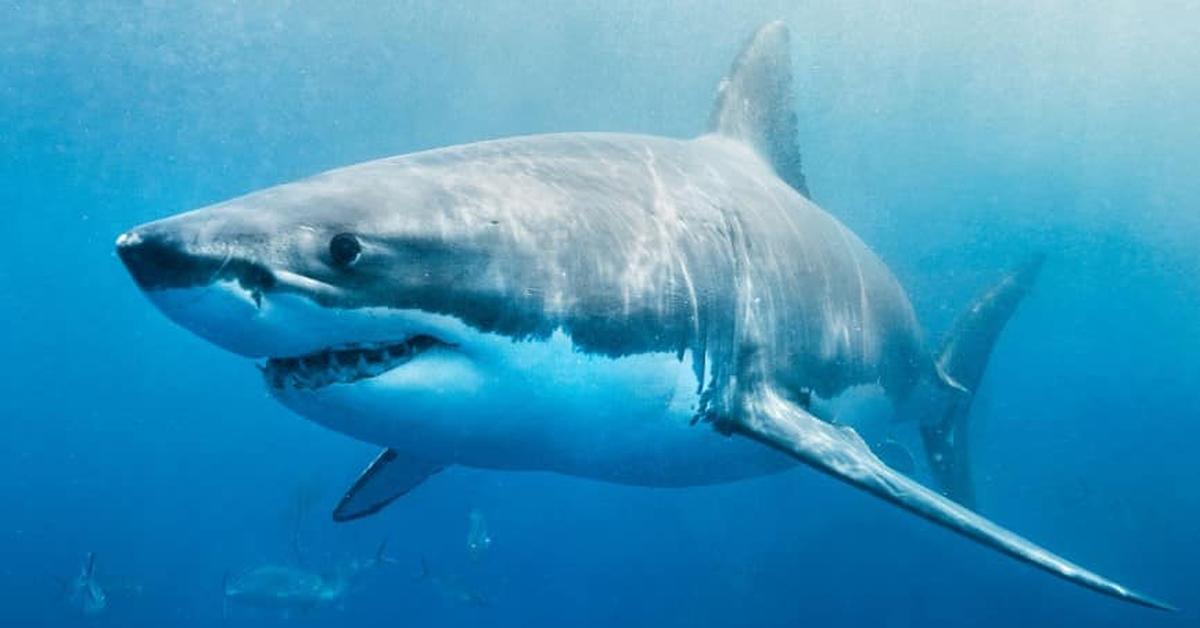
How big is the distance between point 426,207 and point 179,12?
2991 centimetres

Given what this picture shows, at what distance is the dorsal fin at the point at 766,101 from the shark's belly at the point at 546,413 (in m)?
2.63

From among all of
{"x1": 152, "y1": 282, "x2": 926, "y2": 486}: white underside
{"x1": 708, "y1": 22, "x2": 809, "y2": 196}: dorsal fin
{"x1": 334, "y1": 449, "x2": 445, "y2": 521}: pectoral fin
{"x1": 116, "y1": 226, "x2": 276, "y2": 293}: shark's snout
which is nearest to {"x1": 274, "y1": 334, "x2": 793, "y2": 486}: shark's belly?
{"x1": 152, "y1": 282, "x2": 926, "y2": 486}: white underside

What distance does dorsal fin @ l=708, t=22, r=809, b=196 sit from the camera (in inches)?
229

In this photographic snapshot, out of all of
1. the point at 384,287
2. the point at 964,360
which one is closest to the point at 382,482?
the point at 384,287

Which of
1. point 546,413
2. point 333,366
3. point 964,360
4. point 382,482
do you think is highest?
point 333,366

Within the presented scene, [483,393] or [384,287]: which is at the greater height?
[384,287]

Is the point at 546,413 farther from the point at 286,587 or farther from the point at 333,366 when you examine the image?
the point at 286,587

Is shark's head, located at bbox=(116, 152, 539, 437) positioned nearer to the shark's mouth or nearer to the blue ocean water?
the shark's mouth

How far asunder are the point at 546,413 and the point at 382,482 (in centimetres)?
205

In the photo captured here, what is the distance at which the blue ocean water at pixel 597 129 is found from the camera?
23109 mm

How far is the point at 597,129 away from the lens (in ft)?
125

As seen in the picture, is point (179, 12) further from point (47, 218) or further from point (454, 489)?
point (47, 218)

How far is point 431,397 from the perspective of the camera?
8.35ft

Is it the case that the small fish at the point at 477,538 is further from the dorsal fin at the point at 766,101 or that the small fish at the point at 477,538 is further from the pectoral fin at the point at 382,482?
the dorsal fin at the point at 766,101
